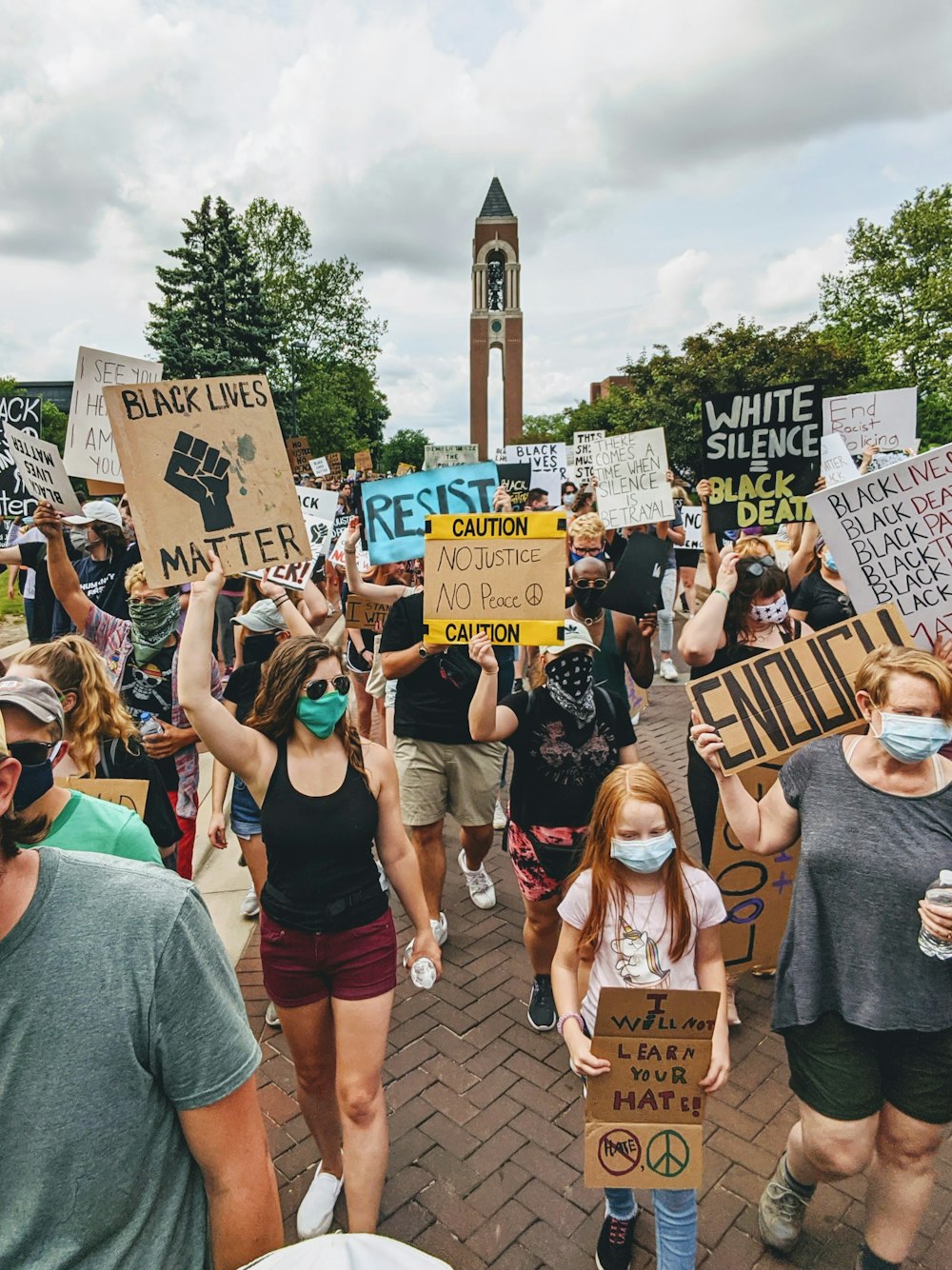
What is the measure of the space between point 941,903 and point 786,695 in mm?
931

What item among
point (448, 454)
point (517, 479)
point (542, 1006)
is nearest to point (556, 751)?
point (542, 1006)

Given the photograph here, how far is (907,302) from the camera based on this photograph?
26.6 meters

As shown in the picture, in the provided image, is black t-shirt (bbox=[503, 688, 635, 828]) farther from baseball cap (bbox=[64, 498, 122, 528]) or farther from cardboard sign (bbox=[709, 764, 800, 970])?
baseball cap (bbox=[64, 498, 122, 528])

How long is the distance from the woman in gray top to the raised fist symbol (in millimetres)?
2549

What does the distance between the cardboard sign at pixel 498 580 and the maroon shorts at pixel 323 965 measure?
148cm

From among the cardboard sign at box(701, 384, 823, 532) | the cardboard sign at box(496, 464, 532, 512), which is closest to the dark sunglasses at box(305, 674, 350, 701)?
the cardboard sign at box(701, 384, 823, 532)

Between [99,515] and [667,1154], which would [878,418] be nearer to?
[99,515]

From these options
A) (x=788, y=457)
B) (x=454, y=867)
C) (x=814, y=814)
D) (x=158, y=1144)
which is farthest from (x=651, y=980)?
(x=788, y=457)

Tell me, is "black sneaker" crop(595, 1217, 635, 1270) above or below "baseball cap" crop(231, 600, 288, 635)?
below

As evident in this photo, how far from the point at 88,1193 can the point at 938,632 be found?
11.8 ft

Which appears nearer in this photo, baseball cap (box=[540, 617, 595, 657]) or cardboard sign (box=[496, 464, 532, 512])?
baseball cap (box=[540, 617, 595, 657])

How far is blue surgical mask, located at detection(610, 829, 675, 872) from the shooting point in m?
2.58

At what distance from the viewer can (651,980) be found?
A: 2611 millimetres

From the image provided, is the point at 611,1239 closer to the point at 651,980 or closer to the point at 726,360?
the point at 651,980
